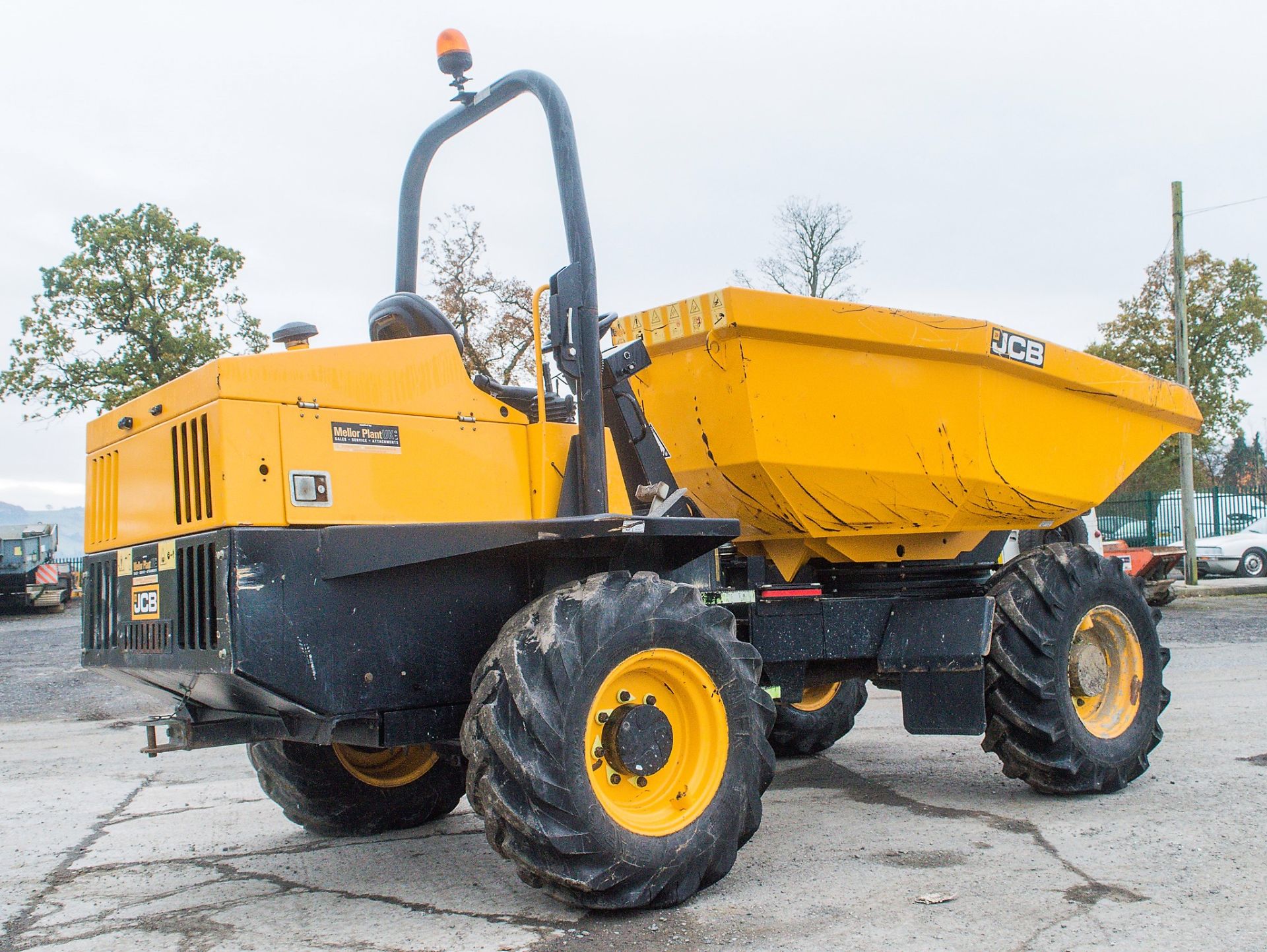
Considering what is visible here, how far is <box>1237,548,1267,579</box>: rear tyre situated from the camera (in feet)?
80.7

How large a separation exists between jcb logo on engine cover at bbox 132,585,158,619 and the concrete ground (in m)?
1.10

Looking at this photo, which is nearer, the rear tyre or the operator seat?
the operator seat

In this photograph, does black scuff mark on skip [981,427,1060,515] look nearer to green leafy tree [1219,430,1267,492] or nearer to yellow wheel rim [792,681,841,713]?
yellow wheel rim [792,681,841,713]

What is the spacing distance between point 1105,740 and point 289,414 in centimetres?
436

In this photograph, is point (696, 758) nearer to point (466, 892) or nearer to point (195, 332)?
point (466, 892)

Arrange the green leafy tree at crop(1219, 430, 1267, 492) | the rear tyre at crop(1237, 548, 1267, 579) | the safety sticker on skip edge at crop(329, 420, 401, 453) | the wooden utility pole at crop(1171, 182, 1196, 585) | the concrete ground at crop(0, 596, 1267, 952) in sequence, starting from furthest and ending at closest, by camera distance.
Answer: the green leafy tree at crop(1219, 430, 1267, 492), the rear tyre at crop(1237, 548, 1267, 579), the wooden utility pole at crop(1171, 182, 1196, 585), the safety sticker on skip edge at crop(329, 420, 401, 453), the concrete ground at crop(0, 596, 1267, 952)

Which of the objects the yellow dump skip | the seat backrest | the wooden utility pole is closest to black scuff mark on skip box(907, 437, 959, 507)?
the yellow dump skip

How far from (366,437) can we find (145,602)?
1057 mm

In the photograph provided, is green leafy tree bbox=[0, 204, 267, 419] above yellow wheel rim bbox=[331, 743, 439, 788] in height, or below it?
above

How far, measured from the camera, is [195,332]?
27312mm

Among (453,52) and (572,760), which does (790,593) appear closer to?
(572,760)

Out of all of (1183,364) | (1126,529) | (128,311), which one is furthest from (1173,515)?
(128,311)

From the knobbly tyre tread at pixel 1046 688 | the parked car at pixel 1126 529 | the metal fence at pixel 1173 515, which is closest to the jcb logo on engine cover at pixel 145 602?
the knobbly tyre tread at pixel 1046 688

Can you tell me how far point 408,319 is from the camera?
4.63m
